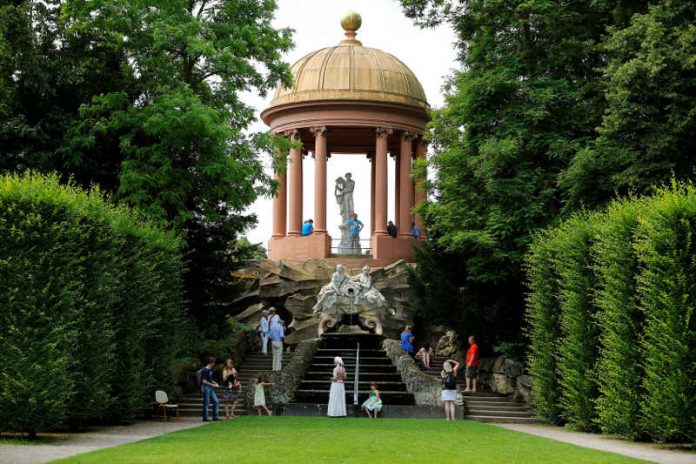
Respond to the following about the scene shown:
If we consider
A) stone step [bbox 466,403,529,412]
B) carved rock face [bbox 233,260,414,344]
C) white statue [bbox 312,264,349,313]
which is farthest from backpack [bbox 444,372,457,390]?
carved rock face [bbox 233,260,414,344]

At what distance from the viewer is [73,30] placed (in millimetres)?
33531

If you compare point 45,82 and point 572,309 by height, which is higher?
point 45,82

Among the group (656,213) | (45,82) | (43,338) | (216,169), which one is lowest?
(43,338)

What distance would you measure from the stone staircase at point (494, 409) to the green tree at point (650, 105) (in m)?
7.75

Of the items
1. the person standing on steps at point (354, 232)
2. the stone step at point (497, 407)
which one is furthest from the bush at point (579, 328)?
the person standing on steps at point (354, 232)

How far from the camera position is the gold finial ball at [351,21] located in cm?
6281

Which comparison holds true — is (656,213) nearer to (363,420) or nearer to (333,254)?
(363,420)

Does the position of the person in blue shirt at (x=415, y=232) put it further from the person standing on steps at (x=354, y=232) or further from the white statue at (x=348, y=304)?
the white statue at (x=348, y=304)

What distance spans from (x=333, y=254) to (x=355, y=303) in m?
12.6

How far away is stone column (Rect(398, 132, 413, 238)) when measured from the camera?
2292 inches

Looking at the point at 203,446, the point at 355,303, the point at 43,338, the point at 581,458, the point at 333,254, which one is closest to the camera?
the point at 581,458

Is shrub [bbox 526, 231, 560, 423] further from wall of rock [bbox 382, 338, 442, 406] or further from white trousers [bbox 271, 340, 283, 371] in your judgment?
white trousers [bbox 271, 340, 283, 371]

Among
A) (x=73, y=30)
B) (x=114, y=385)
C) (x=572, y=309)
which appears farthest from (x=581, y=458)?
(x=73, y=30)

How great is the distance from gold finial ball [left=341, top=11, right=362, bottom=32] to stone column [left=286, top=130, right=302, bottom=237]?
8.82 meters
